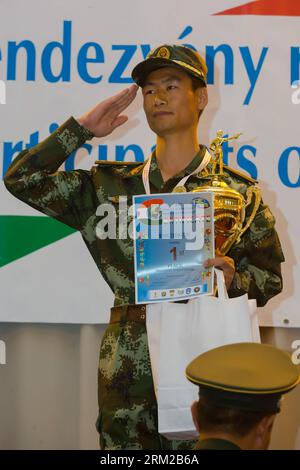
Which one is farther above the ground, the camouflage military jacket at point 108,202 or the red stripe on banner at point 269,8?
the red stripe on banner at point 269,8

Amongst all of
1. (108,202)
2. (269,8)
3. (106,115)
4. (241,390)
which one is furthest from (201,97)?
(241,390)

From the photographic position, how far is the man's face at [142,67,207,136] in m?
1.76

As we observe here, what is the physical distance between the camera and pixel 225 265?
161 centimetres

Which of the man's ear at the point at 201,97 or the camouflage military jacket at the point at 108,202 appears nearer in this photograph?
the camouflage military jacket at the point at 108,202

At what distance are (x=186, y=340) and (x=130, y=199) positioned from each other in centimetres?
38

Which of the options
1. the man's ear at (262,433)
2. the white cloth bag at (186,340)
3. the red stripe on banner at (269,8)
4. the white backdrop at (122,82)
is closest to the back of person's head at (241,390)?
the man's ear at (262,433)

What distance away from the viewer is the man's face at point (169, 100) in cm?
176

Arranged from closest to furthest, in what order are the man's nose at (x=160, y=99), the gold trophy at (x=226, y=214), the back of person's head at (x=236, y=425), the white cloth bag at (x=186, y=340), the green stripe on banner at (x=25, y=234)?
1. the back of person's head at (x=236, y=425)
2. the white cloth bag at (x=186, y=340)
3. the gold trophy at (x=226, y=214)
4. the man's nose at (x=160, y=99)
5. the green stripe on banner at (x=25, y=234)

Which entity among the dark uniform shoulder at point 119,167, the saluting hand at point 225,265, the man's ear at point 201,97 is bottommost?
the saluting hand at point 225,265

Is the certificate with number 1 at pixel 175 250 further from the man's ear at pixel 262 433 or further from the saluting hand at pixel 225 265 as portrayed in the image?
the man's ear at pixel 262 433

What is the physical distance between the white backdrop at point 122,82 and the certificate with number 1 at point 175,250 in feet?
2.51

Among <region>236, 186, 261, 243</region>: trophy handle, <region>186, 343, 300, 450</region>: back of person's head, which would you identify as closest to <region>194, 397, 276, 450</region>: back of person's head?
<region>186, 343, 300, 450</region>: back of person's head

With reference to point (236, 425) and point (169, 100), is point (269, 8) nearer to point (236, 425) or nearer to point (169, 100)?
point (169, 100)

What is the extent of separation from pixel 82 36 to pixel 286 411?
129 cm
